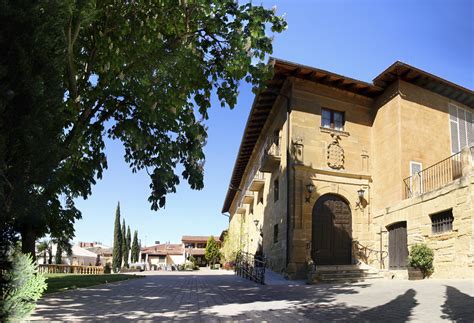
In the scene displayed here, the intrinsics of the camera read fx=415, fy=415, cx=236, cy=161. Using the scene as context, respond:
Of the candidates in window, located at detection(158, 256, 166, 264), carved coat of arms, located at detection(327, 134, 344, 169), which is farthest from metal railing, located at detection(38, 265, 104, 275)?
window, located at detection(158, 256, 166, 264)

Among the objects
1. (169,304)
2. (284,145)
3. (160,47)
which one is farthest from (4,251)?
(284,145)

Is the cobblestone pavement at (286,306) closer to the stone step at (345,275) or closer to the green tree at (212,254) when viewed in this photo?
the stone step at (345,275)

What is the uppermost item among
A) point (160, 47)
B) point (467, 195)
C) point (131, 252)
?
point (160, 47)

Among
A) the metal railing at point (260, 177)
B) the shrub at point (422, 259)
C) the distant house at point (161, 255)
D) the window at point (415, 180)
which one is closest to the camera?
the shrub at point (422, 259)

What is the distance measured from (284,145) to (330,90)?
124 inches

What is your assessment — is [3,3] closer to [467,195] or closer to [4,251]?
[4,251]

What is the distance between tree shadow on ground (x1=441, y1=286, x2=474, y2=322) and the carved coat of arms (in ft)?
29.5

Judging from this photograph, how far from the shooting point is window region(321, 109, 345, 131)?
18031mm

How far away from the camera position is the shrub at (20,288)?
12.6 feet

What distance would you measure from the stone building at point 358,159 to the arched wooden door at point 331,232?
0.04 m

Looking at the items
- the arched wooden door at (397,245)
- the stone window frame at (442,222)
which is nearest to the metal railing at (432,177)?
the arched wooden door at (397,245)

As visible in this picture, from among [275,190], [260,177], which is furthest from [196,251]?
[275,190]

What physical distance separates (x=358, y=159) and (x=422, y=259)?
576 centimetres

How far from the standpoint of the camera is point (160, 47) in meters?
10.5
